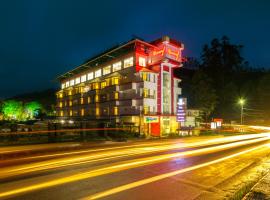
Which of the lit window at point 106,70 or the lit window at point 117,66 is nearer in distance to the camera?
the lit window at point 117,66

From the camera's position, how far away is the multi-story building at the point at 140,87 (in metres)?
53.3

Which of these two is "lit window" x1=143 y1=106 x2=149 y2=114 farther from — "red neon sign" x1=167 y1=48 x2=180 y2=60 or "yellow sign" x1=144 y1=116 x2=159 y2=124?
"red neon sign" x1=167 y1=48 x2=180 y2=60

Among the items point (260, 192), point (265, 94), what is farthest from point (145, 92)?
point (265, 94)

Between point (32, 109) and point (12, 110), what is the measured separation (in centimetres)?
742

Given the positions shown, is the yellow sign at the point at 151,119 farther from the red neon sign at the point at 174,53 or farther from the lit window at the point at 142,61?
the red neon sign at the point at 174,53

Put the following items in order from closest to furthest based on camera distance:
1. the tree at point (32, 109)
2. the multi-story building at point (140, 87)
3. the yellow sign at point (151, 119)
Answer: the yellow sign at point (151, 119) → the multi-story building at point (140, 87) → the tree at point (32, 109)

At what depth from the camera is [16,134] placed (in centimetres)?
2619

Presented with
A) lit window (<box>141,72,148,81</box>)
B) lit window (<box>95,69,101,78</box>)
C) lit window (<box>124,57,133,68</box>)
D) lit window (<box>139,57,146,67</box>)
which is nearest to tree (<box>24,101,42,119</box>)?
lit window (<box>95,69,101,78</box>)

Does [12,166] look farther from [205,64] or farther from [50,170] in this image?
[205,64]

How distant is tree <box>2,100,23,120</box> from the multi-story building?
56.3 meters

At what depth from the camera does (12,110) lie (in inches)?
4370

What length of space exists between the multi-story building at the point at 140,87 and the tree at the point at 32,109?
49542mm

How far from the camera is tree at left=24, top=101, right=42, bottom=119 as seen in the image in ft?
359

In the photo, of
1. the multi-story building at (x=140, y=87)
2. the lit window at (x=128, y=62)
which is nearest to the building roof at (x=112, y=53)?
the multi-story building at (x=140, y=87)
